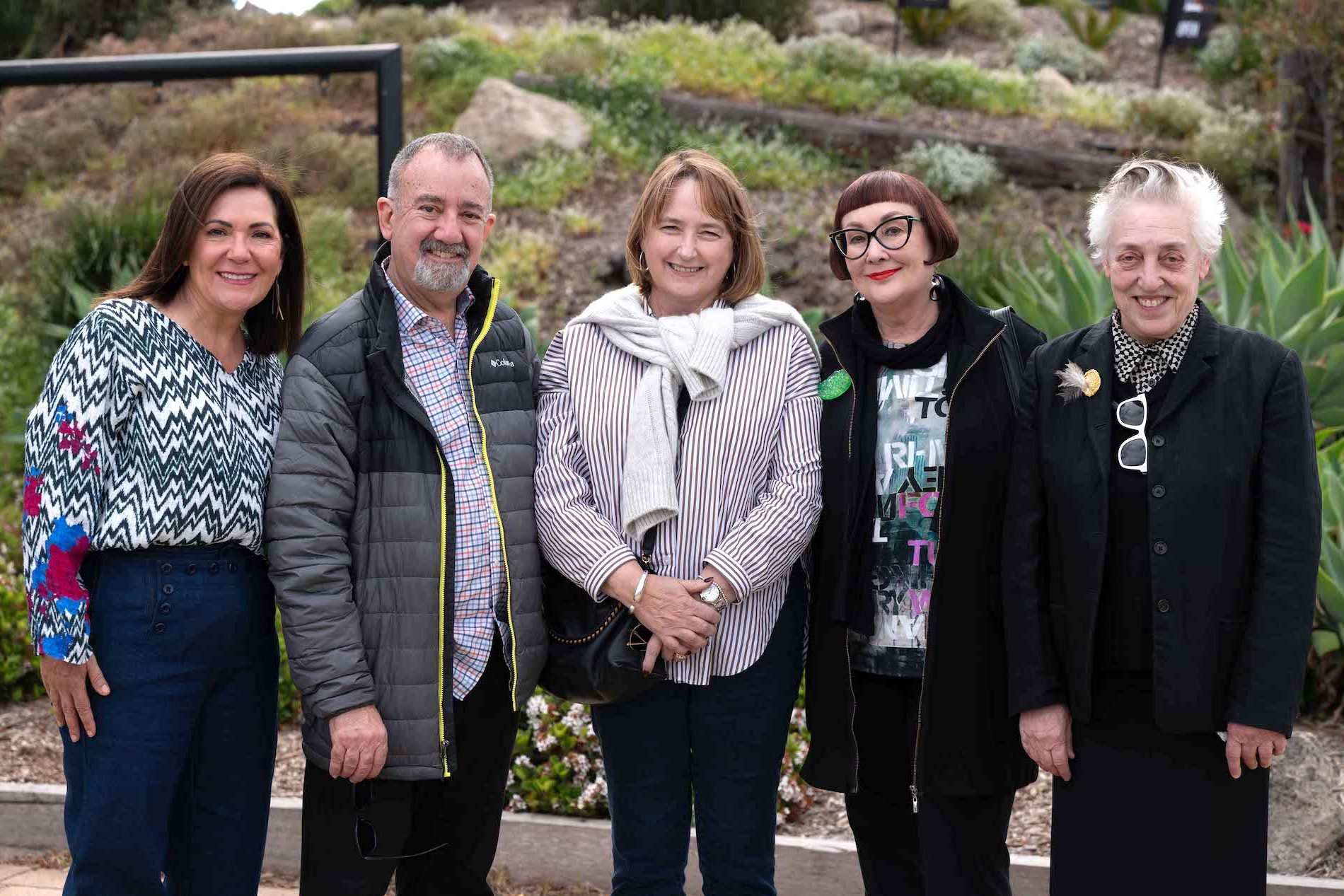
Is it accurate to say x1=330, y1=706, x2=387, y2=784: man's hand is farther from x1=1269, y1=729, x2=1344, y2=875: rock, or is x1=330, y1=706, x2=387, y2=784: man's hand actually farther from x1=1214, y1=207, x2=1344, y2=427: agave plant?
x1=1214, y1=207, x2=1344, y2=427: agave plant

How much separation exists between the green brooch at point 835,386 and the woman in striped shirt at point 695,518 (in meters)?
0.02

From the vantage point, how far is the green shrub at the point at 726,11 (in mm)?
17953

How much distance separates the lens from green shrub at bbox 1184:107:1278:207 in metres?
12.2

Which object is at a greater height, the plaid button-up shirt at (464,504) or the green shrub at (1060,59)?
the green shrub at (1060,59)

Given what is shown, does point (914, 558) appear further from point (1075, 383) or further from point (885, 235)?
point (885, 235)

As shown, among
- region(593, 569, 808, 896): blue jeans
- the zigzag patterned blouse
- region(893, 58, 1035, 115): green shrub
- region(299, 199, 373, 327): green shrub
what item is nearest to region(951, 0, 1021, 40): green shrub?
region(893, 58, 1035, 115): green shrub

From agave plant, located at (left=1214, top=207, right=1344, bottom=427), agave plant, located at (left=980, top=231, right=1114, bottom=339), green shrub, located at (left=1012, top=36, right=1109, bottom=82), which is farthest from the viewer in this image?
green shrub, located at (left=1012, top=36, right=1109, bottom=82)

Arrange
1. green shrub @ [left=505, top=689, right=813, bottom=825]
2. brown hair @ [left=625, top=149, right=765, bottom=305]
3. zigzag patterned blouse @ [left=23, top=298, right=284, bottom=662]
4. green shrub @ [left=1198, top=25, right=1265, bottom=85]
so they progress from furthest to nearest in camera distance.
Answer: green shrub @ [left=1198, top=25, right=1265, bottom=85] < green shrub @ [left=505, top=689, right=813, bottom=825] < brown hair @ [left=625, top=149, right=765, bottom=305] < zigzag patterned blouse @ [left=23, top=298, right=284, bottom=662]

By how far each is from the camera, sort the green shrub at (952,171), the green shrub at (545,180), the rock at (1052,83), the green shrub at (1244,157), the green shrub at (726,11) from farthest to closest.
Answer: the green shrub at (726,11) < the rock at (1052,83) < the green shrub at (1244,157) < the green shrub at (952,171) < the green shrub at (545,180)

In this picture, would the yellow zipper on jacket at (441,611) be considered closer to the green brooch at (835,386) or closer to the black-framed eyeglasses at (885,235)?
the green brooch at (835,386)

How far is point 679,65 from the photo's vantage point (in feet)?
47.5

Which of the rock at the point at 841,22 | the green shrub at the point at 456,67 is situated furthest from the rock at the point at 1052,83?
the green shrub at the point at 456,67

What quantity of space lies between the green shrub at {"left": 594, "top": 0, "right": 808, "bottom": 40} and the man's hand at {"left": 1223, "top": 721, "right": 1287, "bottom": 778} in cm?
1631

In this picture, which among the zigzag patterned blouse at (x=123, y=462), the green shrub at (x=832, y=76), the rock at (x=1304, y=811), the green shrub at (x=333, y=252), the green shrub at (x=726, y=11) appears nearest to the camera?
the zigzag patterned blouse at (x=123, y=462)
